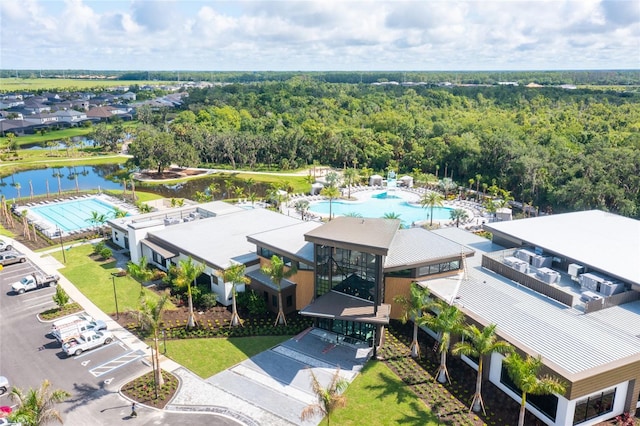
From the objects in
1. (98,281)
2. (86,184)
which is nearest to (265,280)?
(98,281)

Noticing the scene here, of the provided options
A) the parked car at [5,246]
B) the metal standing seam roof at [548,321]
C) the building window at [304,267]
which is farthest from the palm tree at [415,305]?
the parked car at [5,246]

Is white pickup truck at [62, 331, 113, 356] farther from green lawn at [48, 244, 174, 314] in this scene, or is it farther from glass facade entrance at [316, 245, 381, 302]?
glass facade entrance at [316, 245, 381, 302]

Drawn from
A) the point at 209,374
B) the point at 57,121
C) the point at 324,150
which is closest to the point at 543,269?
the point at 209,374

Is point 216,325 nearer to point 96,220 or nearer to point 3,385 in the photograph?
point 3,385

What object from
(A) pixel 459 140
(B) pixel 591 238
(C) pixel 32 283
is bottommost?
(C) pixel 32 283

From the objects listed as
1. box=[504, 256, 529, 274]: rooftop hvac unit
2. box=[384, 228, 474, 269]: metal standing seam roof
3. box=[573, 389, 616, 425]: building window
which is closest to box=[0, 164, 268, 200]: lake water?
box=[384, 228, 474, 269]: metal standing seam roof

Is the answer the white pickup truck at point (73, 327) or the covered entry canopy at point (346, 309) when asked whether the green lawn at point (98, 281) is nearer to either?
the white pickup truck at point (73, 327)

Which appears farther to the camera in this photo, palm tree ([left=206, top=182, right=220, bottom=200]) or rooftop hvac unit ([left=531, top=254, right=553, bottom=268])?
palm tree ([left=206, top=182, right=220, bottom=200])
